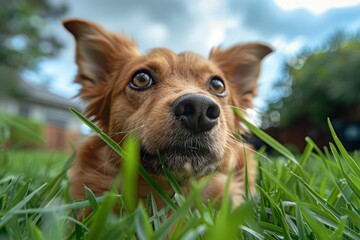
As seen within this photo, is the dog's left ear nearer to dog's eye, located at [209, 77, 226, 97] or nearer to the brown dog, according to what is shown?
the brown dog

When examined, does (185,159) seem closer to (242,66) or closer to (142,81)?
(142,81)

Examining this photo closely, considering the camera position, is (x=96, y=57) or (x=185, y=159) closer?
(x=185, y=159)

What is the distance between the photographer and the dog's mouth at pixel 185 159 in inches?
60.7

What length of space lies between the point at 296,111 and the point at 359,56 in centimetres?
198

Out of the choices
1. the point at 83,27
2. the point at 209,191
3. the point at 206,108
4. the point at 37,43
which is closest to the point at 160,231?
the point at 206,108

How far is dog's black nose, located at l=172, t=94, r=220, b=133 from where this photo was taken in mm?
1483

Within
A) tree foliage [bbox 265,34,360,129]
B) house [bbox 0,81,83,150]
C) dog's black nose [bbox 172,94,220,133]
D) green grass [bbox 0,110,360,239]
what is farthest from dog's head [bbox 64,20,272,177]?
house [bbox 0,81,83,150]

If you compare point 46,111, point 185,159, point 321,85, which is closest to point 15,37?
point 46,111

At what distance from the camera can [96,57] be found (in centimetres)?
267

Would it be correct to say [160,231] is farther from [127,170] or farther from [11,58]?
[11,58]

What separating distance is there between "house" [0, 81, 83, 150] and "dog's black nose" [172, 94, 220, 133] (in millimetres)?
21936

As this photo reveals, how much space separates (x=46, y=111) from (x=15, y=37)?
802 centimetres

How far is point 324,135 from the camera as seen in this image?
842cm

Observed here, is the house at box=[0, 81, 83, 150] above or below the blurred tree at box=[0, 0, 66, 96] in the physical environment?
below
